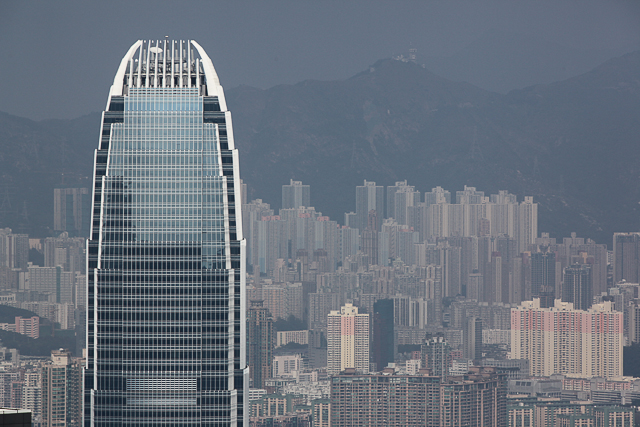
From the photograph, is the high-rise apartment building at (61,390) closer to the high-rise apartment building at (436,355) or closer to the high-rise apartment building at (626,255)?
the high-rise apartment building at (436,355)

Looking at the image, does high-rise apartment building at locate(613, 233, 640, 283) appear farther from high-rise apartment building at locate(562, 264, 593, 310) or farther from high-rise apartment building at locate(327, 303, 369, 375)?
high-rise apartment building at locate(327, 303, 369, 375)

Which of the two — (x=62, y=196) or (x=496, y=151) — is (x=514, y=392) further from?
(x=496, y=151)

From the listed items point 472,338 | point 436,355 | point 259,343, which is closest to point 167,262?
point 259,343

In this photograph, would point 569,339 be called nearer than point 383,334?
Yes

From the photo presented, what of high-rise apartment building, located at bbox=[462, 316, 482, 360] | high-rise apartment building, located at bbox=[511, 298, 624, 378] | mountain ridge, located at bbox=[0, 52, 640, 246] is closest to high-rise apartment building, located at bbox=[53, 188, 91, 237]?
mountain ridge, located at bbox=[0, 52, 640, 246]

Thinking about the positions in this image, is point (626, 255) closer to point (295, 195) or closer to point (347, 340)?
point (347, 340)
